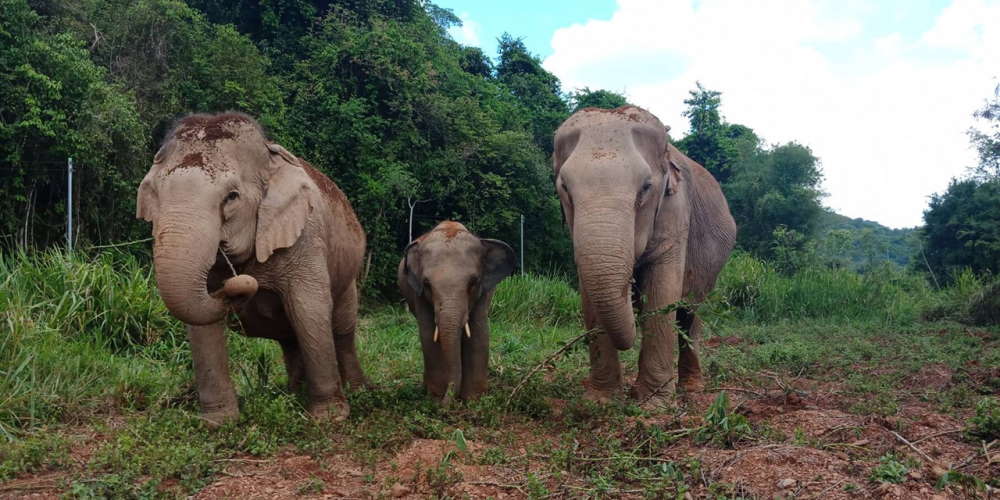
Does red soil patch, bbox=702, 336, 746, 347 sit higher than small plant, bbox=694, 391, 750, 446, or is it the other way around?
small plant, bbox=694, 391, 750, 446

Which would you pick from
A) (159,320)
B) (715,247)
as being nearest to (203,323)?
(159,320)

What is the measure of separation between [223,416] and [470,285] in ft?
7.50

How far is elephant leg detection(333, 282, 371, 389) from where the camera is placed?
6.92 m

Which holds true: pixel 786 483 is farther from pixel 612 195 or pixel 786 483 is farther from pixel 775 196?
pixel 775 196

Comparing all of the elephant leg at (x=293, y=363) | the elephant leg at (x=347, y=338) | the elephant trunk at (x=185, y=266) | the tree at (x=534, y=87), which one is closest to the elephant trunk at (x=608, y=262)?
the elephant trunk at (x=185, y=266)

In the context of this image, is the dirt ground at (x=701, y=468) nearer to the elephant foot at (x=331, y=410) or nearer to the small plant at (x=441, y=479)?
the small plant at (x=441, y=479)

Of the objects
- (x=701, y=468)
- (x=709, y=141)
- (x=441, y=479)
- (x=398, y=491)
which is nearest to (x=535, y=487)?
(x=441, y=479)

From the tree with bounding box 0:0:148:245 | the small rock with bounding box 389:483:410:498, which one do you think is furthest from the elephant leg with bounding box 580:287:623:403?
the tree with bounding box 0:0:148:245

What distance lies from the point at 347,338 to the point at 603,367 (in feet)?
7.39

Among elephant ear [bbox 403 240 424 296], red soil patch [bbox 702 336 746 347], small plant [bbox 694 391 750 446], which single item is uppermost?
elephant ear [bbox 403 240 424 296]

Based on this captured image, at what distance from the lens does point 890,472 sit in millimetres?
3568

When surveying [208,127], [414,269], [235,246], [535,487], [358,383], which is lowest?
[358,383]

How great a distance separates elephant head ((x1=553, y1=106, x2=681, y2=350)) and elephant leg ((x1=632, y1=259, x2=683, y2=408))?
1.43 ft

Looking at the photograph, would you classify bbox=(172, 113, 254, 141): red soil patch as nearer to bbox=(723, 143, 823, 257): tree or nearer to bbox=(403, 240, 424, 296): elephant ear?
bbox=(403, 240, 424, 296): elephant ear
